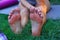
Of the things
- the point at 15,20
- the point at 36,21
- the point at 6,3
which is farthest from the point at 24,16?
the point at 6,3

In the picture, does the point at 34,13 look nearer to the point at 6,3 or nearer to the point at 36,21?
the point at 36,21

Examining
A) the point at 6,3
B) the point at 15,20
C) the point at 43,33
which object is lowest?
the point at 43,33

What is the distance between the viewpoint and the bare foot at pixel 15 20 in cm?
285

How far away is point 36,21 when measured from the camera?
2695mm

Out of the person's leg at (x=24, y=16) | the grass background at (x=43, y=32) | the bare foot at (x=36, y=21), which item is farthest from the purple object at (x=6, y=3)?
the bare foot at (x=36, y=21)

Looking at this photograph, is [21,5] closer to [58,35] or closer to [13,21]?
[13,21]

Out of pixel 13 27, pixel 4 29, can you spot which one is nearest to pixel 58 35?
pixel 13 27

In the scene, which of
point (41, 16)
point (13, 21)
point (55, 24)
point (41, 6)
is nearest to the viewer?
point (41, 16)

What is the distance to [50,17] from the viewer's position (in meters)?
3.71

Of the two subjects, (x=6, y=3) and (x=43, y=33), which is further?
(x=6, y=3)

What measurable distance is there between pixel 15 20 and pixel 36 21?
313 millimetres

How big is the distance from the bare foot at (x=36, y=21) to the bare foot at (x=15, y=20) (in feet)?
0.76

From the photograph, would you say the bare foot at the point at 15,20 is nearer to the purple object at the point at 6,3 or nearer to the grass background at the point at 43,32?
the grass background at the point at 43,32

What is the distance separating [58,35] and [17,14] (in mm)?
569
